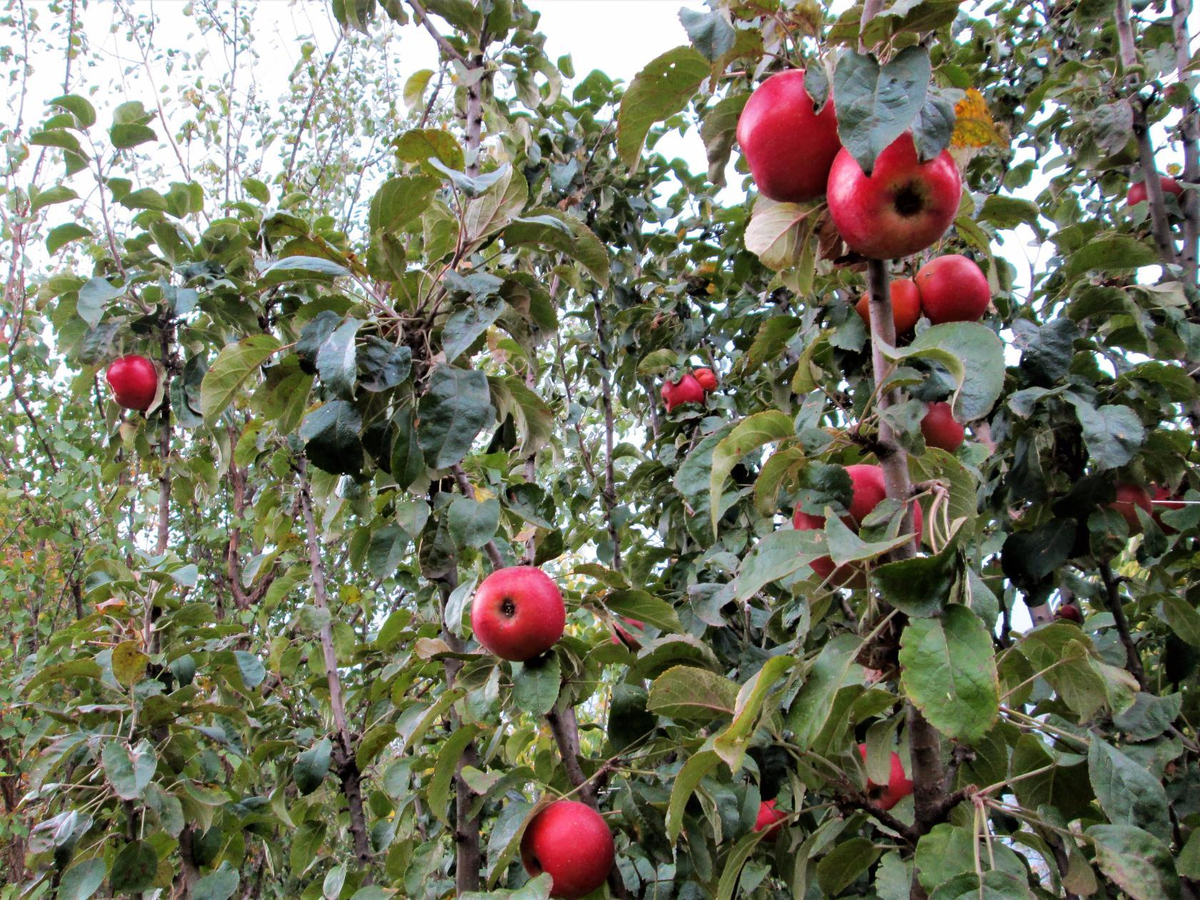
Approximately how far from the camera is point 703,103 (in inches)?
120

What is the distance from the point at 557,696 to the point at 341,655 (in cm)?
92

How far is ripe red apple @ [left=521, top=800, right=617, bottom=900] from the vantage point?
1274 mm

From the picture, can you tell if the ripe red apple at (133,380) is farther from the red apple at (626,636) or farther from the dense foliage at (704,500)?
the red apple at (626,636)

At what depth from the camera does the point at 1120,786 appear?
3.21 ft

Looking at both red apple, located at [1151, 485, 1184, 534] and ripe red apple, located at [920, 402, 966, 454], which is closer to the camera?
ripe red apple, located at [920, 402, 966, 454]

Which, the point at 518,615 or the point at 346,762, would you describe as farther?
the point at 346,762

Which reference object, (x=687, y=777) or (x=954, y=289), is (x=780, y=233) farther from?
(x=687, y=777)

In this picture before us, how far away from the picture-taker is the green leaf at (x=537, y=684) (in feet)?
4.34

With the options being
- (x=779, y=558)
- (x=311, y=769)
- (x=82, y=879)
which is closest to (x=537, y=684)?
(x=779, y=558)

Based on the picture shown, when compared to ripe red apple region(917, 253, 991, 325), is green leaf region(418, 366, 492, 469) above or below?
above

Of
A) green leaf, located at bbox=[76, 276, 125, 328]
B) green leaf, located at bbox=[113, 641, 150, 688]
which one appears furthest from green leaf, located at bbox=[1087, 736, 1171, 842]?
green leaf, located at bbox=[76, 276, 125, 328]

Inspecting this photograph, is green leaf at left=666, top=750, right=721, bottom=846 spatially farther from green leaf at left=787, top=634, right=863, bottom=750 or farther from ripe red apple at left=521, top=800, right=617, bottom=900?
ripe red apple at left=521, top=800, right=617, bottom=900

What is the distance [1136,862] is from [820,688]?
373 mm

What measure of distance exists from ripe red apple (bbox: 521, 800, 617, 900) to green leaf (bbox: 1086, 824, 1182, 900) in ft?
2.29
